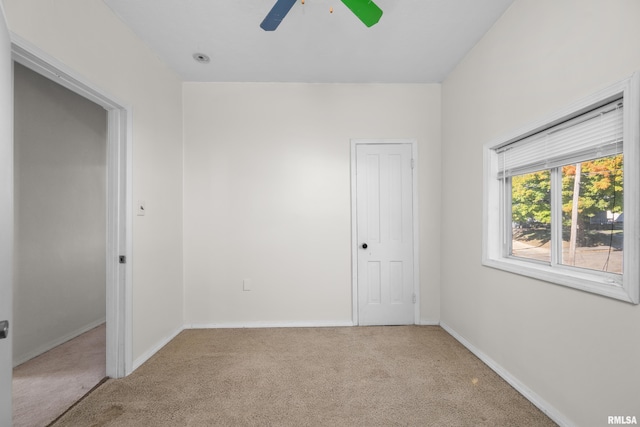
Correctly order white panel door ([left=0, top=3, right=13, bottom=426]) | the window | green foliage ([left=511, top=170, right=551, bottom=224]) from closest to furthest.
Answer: white panel door ([left=0, top=3, right=13, bottom=426]) < the window < green foliage ([left=511, top=170, right=551, bottom=224])

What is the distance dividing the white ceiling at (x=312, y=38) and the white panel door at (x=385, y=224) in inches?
34.7

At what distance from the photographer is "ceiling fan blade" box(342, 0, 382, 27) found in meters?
1.51

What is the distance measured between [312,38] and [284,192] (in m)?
1.54

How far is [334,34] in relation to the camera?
7.80ft

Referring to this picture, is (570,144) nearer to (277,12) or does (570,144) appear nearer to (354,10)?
(354,10)

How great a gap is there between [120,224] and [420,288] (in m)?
→ 3.02

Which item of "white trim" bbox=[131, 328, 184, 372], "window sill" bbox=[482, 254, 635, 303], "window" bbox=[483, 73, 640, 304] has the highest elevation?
"window" bbox=[483, 73, 640, 304]

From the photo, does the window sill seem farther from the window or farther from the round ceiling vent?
the round ceiling vent

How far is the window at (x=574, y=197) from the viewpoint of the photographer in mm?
1317

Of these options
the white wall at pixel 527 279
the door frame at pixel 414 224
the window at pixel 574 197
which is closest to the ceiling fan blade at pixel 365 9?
the white wall at pixel 527 279

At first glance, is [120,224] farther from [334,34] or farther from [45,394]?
[334,34]

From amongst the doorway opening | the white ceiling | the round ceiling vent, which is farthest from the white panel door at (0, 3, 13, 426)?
the round ceiling vent

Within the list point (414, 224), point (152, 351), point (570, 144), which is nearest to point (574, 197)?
point (570, 144)

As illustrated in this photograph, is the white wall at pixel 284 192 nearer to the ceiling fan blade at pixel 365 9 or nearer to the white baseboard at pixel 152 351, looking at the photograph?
the white baseboard at pixel 152 351
